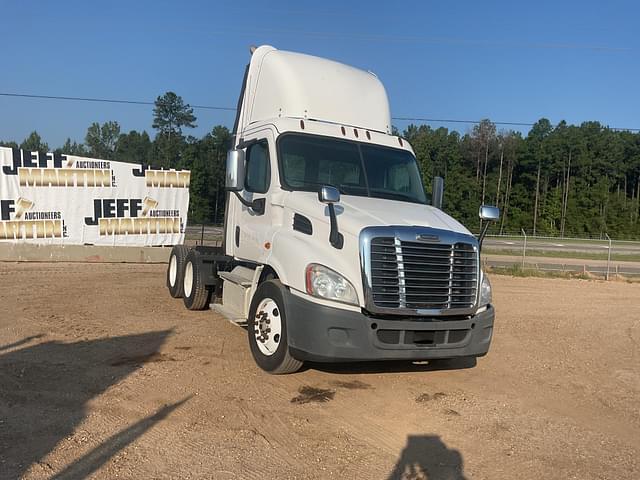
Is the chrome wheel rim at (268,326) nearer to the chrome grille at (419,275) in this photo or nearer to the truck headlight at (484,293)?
the chrome grille at (419,275)

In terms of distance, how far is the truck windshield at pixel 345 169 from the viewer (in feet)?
22.1

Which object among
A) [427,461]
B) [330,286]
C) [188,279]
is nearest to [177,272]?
[188,279]

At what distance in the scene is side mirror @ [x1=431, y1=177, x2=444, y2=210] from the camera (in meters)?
7.55

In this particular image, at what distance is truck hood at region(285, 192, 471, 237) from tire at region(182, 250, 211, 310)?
3.52 m

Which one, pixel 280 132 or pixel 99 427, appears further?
pixel 280 132

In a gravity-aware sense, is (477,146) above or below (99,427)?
above

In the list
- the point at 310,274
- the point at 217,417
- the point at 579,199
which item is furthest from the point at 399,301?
the point at 579,199

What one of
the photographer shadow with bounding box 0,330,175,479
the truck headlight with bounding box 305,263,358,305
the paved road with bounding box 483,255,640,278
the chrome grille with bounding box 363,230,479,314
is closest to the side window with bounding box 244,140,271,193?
the truck headlight with bounding box 305,263,358,305

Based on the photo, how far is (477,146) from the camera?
81625 millimetres

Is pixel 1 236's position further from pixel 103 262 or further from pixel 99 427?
pixel 99 427

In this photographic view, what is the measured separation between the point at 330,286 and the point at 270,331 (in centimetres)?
107

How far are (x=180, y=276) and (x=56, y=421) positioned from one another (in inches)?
228

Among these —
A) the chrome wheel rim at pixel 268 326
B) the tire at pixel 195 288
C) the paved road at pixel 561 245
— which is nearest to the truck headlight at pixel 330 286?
the chrome wheel rim at pixel 268 326

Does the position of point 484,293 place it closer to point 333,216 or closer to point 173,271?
point 333,216
